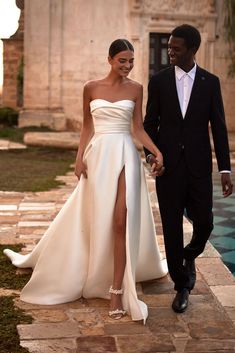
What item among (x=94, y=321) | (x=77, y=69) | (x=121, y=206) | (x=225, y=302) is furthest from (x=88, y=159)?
(x=77, y=69)

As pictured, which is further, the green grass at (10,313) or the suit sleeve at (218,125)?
the suit sleeve at (218,125)

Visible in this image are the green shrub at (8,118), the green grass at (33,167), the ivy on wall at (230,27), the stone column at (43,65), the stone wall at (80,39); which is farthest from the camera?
the green shrub at (8,118)

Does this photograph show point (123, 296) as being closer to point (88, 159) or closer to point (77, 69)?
point (88, 159)

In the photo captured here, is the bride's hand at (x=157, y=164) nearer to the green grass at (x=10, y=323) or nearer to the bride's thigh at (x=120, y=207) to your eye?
the bride's thigh at (x=120, y=207)

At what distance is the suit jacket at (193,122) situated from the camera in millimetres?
4078

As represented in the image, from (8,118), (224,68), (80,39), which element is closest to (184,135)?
(80,39)

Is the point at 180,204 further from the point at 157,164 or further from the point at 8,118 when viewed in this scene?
the point at 8,118

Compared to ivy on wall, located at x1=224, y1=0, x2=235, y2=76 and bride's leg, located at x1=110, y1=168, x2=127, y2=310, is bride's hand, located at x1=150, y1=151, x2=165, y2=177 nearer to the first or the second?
bride's leg, located at x1=110, y1=168, x2=127, y2=310

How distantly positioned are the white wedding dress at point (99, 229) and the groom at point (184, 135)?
0.20 m

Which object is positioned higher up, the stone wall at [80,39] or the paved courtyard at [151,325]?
the stone wall at [80,39]

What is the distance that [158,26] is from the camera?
62.7ft

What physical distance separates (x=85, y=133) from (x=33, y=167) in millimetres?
8006

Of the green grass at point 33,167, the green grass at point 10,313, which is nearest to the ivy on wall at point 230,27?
the green grass at point 33,167

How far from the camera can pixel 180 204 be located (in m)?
4.15
